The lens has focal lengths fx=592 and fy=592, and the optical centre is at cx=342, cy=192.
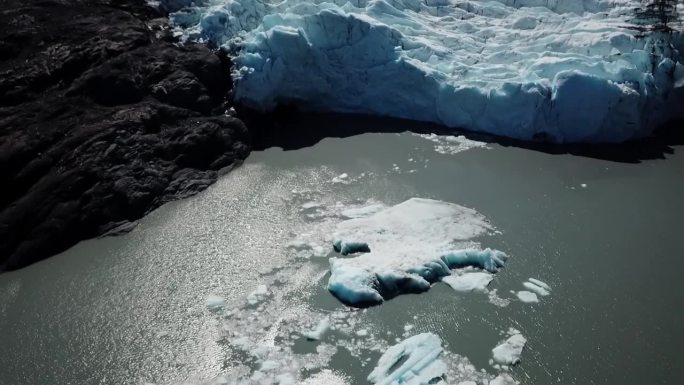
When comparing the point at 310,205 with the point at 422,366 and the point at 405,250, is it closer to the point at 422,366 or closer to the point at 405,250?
the point at 405,250

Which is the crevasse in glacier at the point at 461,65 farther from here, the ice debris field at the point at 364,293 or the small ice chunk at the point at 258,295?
the small ice chunk at the point at 258,295

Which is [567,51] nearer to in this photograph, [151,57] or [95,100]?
[151,57]

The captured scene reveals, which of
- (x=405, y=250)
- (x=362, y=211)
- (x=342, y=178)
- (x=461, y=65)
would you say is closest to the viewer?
(x=405, y=250)

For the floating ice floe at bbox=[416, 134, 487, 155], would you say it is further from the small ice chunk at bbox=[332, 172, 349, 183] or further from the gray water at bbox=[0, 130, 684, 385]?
the small ice chunk at bbox=[332, 172, 349, 183]

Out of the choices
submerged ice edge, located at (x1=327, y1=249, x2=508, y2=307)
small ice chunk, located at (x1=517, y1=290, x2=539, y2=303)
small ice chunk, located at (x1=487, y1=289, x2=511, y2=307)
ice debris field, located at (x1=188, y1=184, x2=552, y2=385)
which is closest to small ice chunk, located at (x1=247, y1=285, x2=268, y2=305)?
ice debris field, located at (x1=188, y1=184, x2=552, y2=385)

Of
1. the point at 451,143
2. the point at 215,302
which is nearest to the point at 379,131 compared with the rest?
the point at 451,143

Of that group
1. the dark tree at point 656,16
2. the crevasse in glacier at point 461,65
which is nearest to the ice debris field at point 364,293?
the crevasse in glacier at point 461,65
